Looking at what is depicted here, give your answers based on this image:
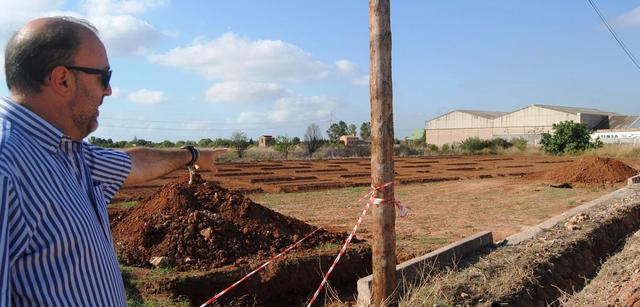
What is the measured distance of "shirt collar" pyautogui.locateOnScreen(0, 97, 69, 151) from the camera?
149cm

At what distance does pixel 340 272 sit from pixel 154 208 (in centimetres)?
316

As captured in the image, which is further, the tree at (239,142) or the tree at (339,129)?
the tree at (339,129)

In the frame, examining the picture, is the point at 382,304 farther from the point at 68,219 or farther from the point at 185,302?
the point at 68,219

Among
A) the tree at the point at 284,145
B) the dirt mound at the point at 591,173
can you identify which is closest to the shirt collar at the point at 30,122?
the dirt mound at the point at 591,173

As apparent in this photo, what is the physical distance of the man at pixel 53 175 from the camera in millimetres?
1344

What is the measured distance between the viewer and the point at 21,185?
1.36 metres

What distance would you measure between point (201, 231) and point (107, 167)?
5.39m

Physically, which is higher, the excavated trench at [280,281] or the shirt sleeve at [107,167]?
the shirt sleeve at [107,167]

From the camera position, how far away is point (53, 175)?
1.50 m

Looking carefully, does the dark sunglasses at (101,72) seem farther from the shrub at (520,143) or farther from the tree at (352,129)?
the tree at (352,129)

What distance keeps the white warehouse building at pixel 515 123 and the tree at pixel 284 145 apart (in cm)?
2407

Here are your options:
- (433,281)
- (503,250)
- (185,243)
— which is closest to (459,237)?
(503,250)

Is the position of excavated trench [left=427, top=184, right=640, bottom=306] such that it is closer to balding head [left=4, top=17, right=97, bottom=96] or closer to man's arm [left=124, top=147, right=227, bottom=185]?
man's arm [left=124, top=147, right=227, bottom=185]

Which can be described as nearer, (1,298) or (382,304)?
(1,298)
